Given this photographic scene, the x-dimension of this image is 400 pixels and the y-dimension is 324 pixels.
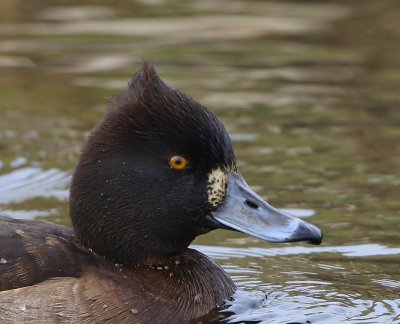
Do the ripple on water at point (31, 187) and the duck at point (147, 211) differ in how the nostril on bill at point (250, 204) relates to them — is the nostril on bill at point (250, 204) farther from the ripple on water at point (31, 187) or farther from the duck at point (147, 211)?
the ripple on water at point (31, 187)

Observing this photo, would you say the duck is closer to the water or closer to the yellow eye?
the yellow eye

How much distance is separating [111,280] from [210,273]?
886mm

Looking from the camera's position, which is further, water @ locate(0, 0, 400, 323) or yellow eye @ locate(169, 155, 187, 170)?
water @ locate(0, 0, 400, 323)

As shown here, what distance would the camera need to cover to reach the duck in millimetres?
7875

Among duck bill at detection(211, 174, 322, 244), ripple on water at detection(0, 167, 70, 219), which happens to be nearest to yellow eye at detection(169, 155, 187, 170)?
duck bill at detection(211, 174, 322, 244)

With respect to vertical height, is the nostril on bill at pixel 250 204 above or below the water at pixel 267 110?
below

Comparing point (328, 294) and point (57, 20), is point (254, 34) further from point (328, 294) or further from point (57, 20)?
point (328, 294)

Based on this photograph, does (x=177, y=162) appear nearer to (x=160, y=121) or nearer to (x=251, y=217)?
(x=160, y=121)

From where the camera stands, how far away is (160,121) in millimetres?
8016

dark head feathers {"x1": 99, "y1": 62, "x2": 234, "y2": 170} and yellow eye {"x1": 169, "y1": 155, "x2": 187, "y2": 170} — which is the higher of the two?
dark head feathers {"x1": 99, "y1": 62, "x2": 234, "y2": 170}

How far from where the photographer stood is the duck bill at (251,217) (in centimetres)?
816

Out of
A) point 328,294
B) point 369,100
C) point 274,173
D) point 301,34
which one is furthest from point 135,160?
point 301,34

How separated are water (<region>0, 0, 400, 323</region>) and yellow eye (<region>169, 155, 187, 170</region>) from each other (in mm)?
1091

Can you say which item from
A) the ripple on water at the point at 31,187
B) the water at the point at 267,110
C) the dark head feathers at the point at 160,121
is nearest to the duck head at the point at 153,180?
the dark head feathers at the point at 160,121
